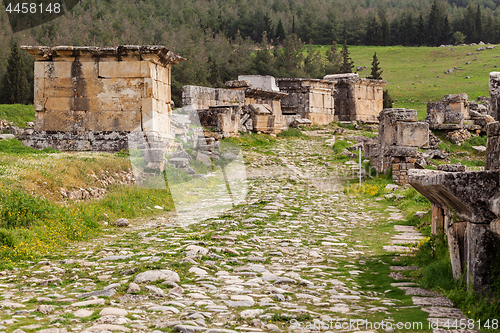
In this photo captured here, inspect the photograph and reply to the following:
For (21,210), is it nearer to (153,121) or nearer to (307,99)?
(153,121)

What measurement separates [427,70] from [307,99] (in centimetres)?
3068

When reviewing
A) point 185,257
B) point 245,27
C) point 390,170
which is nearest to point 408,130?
point 390,170

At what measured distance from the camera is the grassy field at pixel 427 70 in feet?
140

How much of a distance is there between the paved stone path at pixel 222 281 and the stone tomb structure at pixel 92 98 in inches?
196

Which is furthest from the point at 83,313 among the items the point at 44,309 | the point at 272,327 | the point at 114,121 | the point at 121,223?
the point at 114,121

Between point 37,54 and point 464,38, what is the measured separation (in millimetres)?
75039

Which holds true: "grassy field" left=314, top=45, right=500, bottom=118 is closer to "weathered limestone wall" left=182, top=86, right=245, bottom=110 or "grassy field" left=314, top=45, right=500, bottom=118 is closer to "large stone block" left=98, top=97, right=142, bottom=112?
"weathered limestone wall" left=182, top=86, right=245, bottom=110

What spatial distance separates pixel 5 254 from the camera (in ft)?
19.6

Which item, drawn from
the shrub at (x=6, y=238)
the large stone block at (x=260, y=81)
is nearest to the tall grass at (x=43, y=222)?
the shrub at (x=6, y=238)

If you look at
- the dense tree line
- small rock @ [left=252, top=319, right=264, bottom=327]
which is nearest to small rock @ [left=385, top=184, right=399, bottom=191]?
small rock @ [left=252, top=319, right=264, bottom=327]

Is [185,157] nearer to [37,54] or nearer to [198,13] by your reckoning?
[37,54]

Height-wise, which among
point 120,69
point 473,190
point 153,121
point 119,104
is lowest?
point 473,190

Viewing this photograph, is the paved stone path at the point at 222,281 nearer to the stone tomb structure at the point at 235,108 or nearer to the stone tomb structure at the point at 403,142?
the stone tomb structure at the point at 403,142

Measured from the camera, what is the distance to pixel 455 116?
23.6 metres
